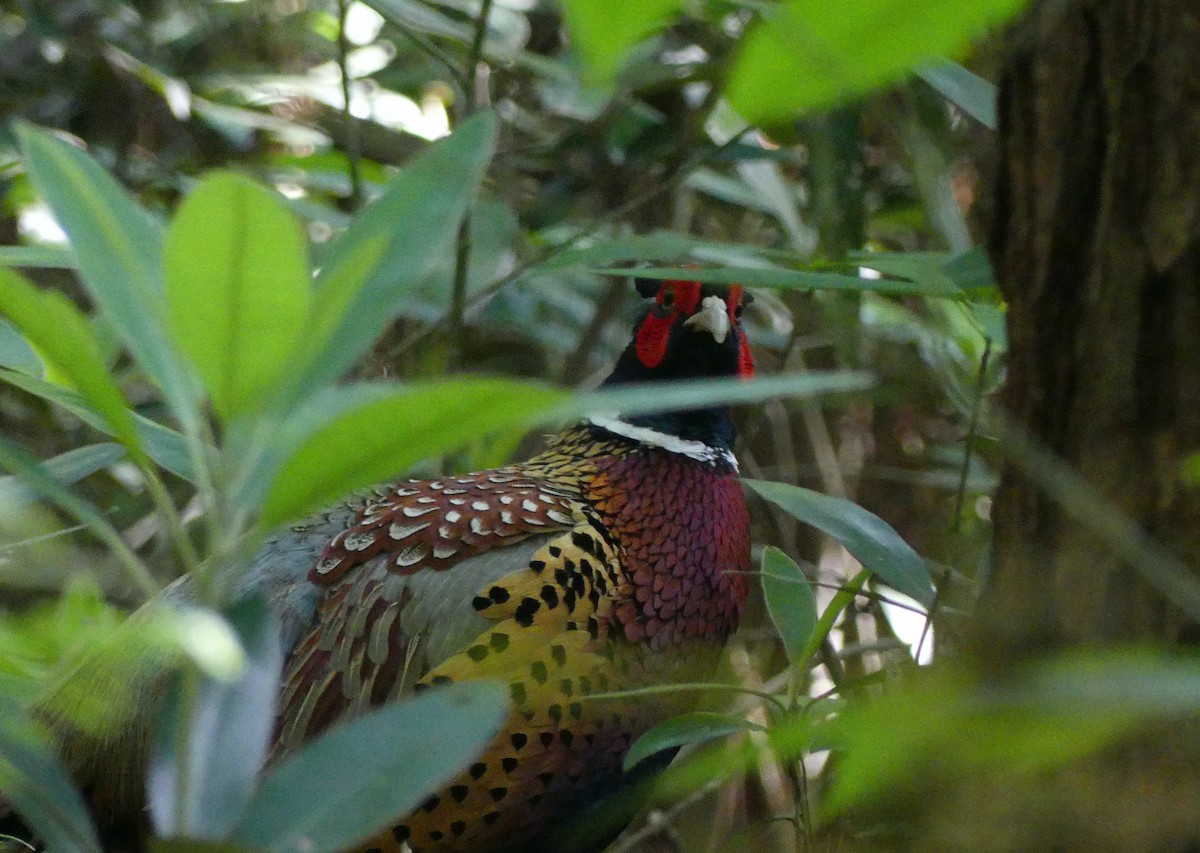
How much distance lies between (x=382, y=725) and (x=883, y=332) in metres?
2.10

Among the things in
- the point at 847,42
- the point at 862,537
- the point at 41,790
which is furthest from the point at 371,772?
the point at 862,537

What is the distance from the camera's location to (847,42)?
49 cm

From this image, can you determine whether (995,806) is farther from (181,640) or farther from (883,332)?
(883,332)

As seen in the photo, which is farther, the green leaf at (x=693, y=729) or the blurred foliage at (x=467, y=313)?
the green leaf at (x=693, y=729)

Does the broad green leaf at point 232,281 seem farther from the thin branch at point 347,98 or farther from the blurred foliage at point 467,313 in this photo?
the thin branch at point 347,98

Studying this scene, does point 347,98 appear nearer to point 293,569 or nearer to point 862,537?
point 293,569

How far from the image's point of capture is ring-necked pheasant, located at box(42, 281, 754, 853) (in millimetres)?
1807

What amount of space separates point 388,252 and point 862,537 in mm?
842

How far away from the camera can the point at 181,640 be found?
540mm

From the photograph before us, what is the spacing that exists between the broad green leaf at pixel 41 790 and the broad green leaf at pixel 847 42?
1.72 ft


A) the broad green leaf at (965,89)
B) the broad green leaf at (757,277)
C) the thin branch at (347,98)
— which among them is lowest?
the broad green leaf at (757,277)

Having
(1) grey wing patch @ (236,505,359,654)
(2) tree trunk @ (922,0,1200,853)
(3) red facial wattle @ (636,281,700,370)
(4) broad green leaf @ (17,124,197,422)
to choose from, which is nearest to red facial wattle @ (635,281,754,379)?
(3) red facial wattle @ (636,281,700,370)

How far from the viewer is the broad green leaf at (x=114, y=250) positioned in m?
0.65

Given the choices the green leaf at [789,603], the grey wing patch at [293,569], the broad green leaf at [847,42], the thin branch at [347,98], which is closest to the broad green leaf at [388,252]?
the broad green leaf at [847,42]
